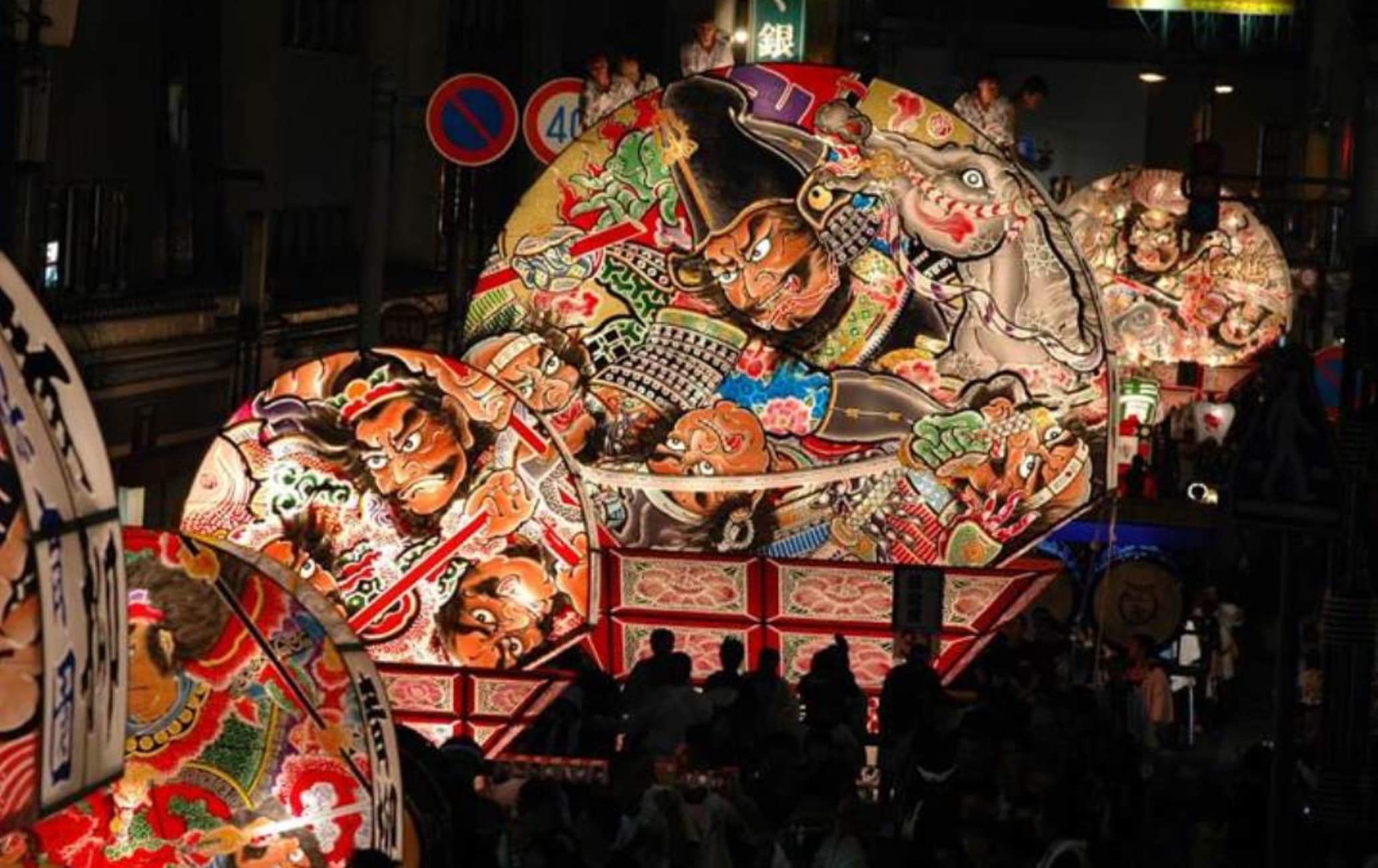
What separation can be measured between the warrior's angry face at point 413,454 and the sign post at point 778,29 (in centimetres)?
1889

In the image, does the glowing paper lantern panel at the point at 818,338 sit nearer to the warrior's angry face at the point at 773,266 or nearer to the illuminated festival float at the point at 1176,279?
the warrior's angry face at the point at 773,266

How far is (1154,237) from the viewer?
36.1 meters

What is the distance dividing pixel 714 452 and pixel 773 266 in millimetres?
1135

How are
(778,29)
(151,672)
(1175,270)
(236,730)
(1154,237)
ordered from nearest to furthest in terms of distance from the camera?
(151,672)
(236,730)
(778,29)
(1154,237)
(1175,270)

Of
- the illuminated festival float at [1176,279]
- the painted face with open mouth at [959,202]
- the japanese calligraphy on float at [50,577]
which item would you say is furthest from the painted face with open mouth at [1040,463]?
the illuminated festival float at [1176,279]

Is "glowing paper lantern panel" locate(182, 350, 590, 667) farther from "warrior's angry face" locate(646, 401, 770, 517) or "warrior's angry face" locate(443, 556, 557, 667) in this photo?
"warrior's angry face" locate(646, 401, 770, 517)

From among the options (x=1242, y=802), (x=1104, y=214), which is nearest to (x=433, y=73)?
(x=1104, y=214)

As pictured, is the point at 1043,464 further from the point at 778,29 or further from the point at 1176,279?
the point at 1176,279

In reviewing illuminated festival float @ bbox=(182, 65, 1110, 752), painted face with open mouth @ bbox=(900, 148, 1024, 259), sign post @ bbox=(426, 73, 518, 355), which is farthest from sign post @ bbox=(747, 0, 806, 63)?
painted face with open mouth @ bbox=(900, 148, 1024, 259)

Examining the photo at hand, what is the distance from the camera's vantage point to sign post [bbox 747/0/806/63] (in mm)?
35594

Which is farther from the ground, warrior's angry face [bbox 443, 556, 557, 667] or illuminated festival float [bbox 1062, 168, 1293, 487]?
illuminated festival float [bbox 1062, 168, 1293, 487]

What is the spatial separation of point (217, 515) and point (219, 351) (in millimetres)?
7380

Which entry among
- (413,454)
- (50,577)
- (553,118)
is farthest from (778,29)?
(50,577)

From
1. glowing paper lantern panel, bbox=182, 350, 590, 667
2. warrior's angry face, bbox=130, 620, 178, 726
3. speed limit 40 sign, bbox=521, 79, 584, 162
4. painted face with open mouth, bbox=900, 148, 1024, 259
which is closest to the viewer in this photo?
warrior's angry face, bbox=130, 620, 178, 726
